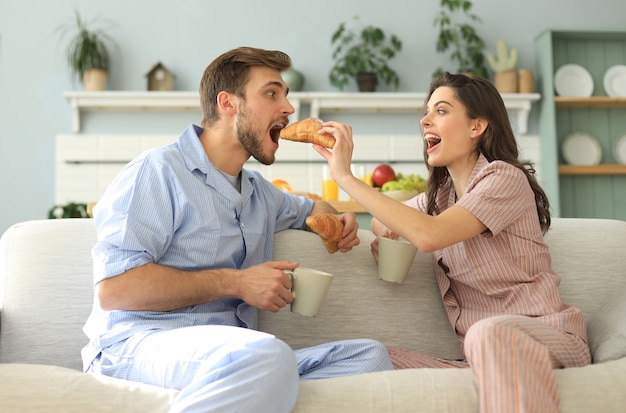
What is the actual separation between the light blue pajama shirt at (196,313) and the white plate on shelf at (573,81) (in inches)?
160

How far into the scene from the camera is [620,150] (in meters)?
5.64

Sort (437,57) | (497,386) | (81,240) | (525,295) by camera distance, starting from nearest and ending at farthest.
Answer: (497,386) → (525,295) → (81,240) → (437,57)

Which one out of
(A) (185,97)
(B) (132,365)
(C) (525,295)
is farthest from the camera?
(A) (185,97)

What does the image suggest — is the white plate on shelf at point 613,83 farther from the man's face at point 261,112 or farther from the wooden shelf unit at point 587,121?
the man's face at point 261,112

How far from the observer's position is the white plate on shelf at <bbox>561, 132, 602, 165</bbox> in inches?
221

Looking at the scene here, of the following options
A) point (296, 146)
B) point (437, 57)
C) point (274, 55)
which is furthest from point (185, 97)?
point (274, 55)

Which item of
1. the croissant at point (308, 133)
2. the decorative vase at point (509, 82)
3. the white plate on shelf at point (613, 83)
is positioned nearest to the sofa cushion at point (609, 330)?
the croissant at point (308, 133)

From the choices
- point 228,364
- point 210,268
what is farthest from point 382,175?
point 228,364

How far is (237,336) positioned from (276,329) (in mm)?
555

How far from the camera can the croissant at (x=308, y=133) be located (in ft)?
6.71

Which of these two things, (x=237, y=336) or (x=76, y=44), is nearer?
(x=237, y=336)

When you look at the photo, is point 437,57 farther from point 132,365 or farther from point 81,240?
point 132,365

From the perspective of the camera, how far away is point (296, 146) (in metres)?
5.48

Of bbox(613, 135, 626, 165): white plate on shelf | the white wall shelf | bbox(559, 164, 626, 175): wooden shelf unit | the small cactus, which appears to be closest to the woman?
the white wall shelf
